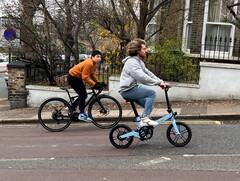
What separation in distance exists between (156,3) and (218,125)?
252 inches

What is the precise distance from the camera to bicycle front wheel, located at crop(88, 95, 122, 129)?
816 centimetres

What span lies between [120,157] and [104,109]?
2.68m

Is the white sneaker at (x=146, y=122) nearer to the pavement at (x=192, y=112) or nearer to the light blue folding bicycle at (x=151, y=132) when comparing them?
the light blue folding bicycle at (x=151, y=132)

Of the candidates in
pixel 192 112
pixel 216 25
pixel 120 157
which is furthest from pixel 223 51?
pixel 120 157

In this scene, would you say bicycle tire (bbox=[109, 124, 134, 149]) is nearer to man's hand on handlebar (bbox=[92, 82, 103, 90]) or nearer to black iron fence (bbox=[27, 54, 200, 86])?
man's hand on handlebar (bbox=[92, 82, 103, 90])

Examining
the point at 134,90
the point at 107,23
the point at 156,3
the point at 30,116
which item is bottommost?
the point at 30,116

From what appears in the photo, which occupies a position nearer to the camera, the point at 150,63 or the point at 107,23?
the point at 150,63

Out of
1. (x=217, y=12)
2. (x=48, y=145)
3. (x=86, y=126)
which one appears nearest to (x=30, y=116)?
(x=86, y=126)

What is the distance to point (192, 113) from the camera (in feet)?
29.6

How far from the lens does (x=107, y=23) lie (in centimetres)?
1252

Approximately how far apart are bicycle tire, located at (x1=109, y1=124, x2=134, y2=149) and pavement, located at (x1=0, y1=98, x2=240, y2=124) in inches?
103

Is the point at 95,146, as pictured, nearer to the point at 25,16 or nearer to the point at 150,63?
the point at 150,63

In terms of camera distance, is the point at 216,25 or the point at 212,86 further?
the point at 216,25

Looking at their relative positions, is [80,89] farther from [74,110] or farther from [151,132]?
[151,132]
